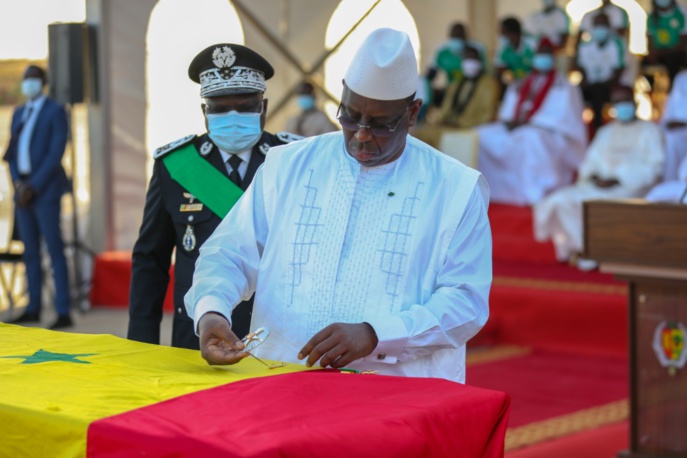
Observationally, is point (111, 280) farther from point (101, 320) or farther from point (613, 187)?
point (613, 187)

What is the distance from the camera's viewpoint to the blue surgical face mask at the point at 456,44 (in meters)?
11.0

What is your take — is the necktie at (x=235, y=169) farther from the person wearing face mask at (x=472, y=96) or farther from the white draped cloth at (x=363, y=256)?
the person wearing face mask at (x=472, y=96)

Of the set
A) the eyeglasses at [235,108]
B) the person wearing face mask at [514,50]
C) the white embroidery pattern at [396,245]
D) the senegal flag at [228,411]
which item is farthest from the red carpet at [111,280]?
the senegal flag at [228,411]

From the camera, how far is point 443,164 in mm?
2641

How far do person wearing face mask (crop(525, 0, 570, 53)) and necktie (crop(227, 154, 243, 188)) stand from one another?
26.3 ft

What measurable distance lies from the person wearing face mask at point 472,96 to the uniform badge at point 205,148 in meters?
7.85

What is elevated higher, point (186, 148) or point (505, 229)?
point (186, 148)

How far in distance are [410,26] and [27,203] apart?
4.69m

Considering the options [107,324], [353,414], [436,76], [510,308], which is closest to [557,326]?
[510,308]

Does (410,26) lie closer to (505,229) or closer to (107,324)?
(505,229)

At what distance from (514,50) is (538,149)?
1054 millimetres

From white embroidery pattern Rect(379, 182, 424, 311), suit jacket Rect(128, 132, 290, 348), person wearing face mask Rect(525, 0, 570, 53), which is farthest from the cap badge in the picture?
person wearing face mask Rect(525, 0, 570, 53)

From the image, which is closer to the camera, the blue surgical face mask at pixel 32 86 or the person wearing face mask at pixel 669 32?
the blue surgical face mask at pixel 32 86

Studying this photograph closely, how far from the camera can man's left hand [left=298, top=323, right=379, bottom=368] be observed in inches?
89.8
